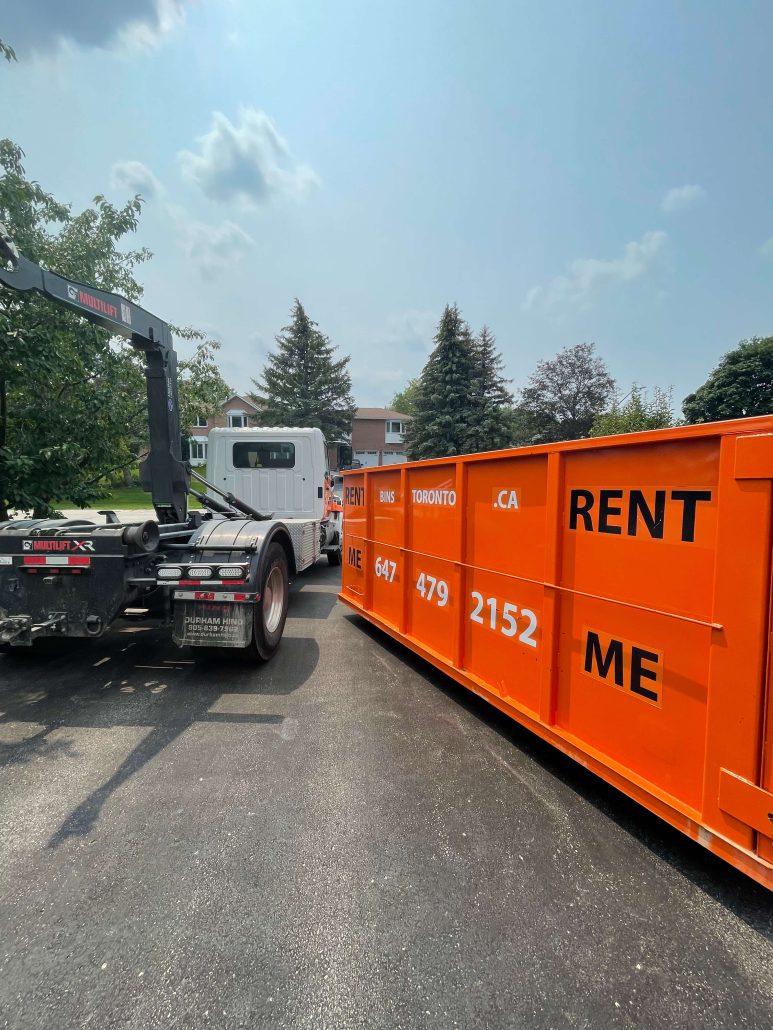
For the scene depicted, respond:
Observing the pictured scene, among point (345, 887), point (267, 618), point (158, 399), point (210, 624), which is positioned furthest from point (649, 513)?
point (158, 399)

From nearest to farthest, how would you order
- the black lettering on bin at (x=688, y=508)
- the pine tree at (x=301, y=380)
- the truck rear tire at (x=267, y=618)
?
the black lettering on bin at (x=688, y=508) < the truck rear tire at (x=267, y=618) < the pine tree at (x=301, y=380)

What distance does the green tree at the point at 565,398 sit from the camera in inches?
1638

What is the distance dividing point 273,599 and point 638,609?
397cm

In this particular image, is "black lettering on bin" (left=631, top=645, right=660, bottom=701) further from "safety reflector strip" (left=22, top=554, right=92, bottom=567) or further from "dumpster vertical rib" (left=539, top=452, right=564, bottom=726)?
"safety reflector strip" (left=22, top=554, right=92, bottom=567)

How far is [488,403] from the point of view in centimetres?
3172

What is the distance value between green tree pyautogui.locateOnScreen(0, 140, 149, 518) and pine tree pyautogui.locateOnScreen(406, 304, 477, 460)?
78.1 feet

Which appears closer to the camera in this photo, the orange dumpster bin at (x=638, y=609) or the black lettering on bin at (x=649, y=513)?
the orange dumpster bin at (x=638, y=609)

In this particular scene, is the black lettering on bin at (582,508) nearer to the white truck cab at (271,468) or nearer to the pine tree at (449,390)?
the white truck cab at (271,468)

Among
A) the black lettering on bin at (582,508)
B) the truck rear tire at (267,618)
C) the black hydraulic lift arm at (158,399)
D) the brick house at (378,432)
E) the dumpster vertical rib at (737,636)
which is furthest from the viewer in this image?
the brick house at (378,432)

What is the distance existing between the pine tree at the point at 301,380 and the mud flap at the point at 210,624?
1359 inches

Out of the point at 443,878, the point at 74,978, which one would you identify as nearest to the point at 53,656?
the point at 74,978

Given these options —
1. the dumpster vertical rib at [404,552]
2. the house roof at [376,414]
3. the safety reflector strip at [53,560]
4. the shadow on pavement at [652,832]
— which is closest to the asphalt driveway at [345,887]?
the shadow on pavement at [652,832]

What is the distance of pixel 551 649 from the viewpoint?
124 inches

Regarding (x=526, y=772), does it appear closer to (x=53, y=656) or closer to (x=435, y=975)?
(x=435, y=975)
